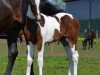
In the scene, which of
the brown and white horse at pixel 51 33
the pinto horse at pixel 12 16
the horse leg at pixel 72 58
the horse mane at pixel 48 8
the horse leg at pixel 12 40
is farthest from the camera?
the horse leg at pixel 72 58

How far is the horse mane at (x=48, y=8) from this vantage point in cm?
926

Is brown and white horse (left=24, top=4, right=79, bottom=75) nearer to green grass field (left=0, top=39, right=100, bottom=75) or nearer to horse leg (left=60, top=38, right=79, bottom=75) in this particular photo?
horse leg (left=60, top=38, right=79, bottom=75)

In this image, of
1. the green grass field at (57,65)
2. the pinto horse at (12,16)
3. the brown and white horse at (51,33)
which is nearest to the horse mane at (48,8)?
the brown and white horse at (51,33)

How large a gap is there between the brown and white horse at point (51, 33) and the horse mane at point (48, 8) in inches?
4.8

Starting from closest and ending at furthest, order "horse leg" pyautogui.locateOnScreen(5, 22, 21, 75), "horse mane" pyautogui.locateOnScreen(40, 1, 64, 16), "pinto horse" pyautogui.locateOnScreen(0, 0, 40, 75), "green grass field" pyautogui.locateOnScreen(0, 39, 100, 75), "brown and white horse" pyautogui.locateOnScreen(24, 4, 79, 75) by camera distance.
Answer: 1. "pinto horse" pyautogui.locateOnScreen(0, 0, 40, 75)
2. "horse leg" pyautogui.locateOnScreen(5, 22, 21, 75)
3. "brown and white horse" pyautogui.locateOnScreen(24, 4, 79, 75)
4. "horse mane" pyautogui.locateOnScreen(40, 1, 64, 16)
5. "green grass field" pyautogui.locateOnScreen(0, 39, 100, 75)

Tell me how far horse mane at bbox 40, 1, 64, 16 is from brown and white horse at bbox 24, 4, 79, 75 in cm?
12

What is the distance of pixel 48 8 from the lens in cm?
952

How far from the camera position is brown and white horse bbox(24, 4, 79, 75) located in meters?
9.01

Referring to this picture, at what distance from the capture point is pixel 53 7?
9.74 m

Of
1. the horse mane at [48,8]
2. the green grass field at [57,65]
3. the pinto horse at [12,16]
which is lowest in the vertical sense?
the green grass field at [57,65]

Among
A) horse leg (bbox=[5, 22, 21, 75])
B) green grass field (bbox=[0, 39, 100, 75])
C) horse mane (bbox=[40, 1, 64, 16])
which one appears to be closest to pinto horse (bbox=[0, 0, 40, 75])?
horse leg (bbox=[5, 22, 21, 75])

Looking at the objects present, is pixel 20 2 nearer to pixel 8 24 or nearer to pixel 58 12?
pixel 8 24

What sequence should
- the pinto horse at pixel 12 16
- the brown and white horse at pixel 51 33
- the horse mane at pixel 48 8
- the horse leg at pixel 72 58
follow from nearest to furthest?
the pinto horse at pixel 12 16 < the brown and white horse at pixel 51 33 < the horse mane at pixel 48 8 < the horse leg at pixel 72 58

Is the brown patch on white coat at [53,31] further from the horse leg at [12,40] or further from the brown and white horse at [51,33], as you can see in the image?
the horse leg at [12,40]
